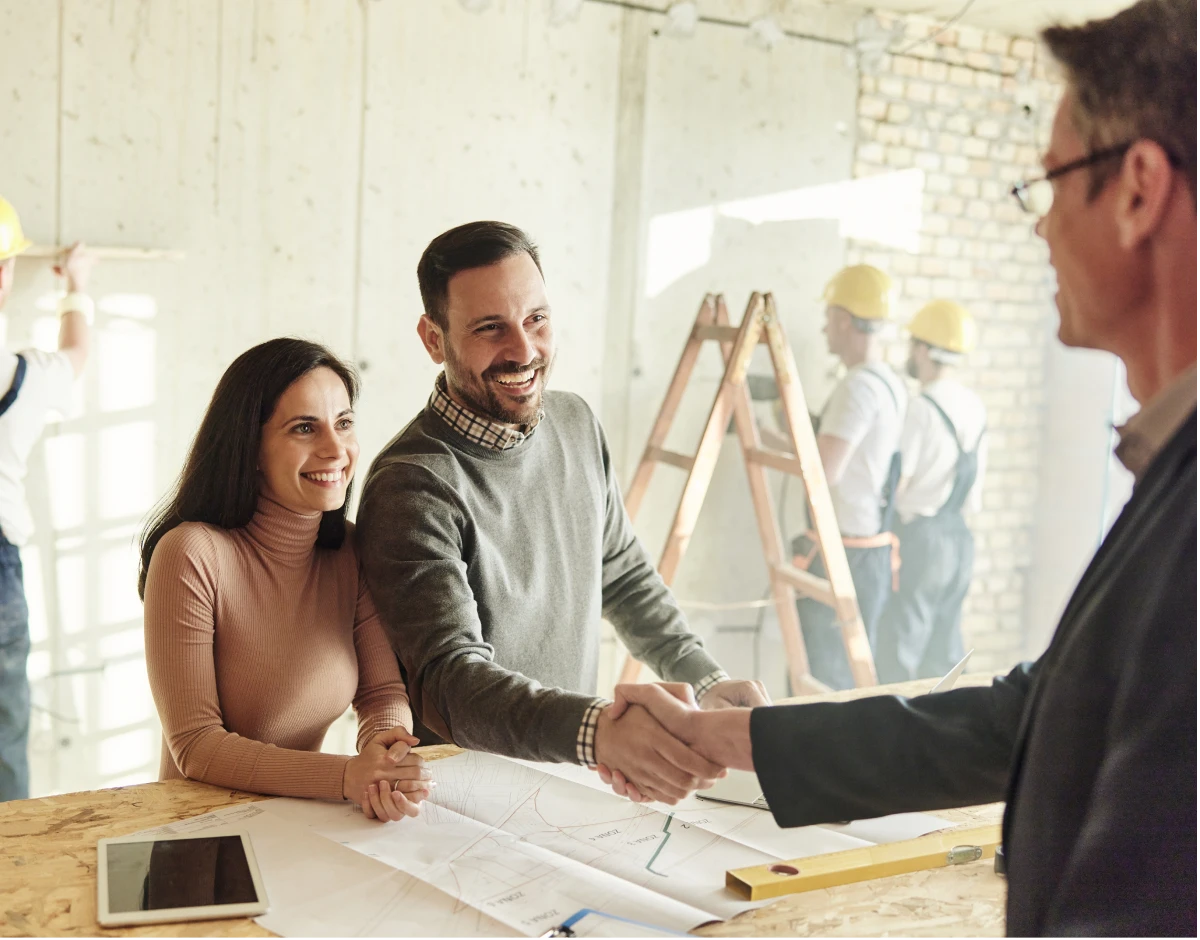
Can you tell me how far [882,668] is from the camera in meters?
4.97

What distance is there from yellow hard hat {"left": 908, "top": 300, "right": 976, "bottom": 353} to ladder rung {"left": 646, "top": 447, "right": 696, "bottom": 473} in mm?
1324

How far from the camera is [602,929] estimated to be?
1180mm

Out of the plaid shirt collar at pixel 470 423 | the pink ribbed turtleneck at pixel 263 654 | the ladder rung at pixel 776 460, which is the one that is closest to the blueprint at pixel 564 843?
the pink ribbed turtleneck at pixel 263 654

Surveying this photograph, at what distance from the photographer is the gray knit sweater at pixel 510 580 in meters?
1.72

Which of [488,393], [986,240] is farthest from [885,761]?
[986,240]

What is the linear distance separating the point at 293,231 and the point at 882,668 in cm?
299

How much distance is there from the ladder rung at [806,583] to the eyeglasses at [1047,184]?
2876mm

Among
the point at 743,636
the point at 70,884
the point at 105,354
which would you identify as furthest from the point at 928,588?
the point at 70,884

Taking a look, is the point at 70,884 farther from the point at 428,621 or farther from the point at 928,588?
the point at 928,588

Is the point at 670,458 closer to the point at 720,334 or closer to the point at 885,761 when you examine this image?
the point at 720,334

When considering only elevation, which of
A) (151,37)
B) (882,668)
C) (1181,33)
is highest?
(151,37)

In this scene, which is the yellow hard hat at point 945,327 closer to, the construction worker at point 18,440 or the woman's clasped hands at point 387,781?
the construction worker at point 18,440

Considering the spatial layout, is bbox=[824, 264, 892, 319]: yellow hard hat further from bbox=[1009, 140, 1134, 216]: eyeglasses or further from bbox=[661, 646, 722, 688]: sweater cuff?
bbox=[1009, 140, 1134, 216]: eyeglasses

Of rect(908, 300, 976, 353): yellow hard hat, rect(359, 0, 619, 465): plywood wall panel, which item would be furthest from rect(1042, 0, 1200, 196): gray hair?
rect(908, 300, 976, 353): yellow hard hat
